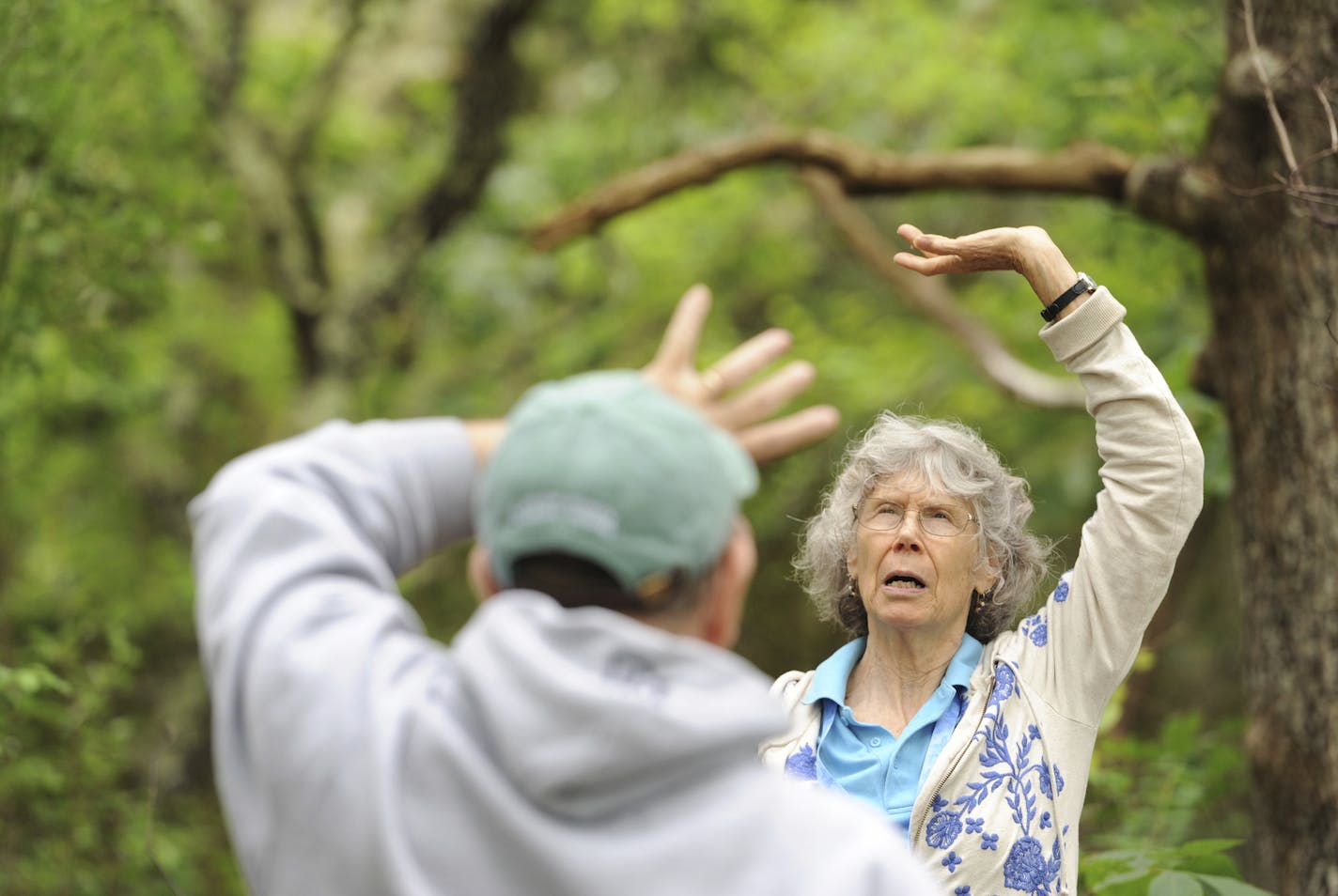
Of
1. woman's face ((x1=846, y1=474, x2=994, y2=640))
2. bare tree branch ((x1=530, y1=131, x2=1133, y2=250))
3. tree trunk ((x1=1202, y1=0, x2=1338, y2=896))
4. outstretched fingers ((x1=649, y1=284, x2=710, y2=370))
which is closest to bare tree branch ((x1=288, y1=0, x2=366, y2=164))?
bare tree branch ((x1=530, y1=131, x2=1133, y2=250))

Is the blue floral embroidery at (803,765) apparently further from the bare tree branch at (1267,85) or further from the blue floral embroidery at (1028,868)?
the bare tree branch at (1267,85)

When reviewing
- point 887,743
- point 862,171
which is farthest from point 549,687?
point 862,171

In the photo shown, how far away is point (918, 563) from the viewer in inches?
106

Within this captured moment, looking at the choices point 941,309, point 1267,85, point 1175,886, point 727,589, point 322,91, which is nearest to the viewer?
point 727,589

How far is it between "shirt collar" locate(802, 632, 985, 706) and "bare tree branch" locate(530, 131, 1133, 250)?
2073mm

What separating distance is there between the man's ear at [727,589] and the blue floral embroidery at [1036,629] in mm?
1328

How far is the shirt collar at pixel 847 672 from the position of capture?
2611mm

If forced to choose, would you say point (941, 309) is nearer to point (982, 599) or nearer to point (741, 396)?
point (982, 599)

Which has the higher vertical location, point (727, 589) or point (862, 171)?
point (727, 589)

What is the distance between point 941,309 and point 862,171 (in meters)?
1.07

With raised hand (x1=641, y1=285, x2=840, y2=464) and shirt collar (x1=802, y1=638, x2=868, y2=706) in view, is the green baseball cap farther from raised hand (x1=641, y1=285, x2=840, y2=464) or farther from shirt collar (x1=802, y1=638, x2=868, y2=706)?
shirt collar (x1=802, y1=638, x2=868, y2=706)

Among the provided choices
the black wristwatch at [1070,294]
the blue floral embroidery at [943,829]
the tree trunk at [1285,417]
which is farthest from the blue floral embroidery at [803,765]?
the tree trunk at [1285,417]

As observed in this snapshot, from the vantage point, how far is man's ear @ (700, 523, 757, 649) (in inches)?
55.1

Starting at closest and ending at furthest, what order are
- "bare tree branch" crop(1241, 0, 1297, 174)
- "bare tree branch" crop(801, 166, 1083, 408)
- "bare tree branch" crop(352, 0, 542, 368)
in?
"bare tree branch" crop(1241, 0, 1297, 174)
"bare tree branch" crop(801, 166, 1083, 408)
"bare tree branch" crop(352, 0, 542, 368)
